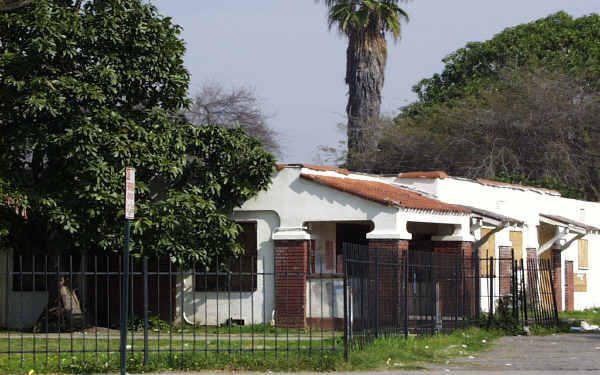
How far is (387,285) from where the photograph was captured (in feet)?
65.1

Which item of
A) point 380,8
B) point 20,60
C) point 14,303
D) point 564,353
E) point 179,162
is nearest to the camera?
point 564,353

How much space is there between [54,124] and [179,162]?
9.26 feet

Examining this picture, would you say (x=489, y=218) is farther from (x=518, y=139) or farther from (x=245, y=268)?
(x=518, y=139)

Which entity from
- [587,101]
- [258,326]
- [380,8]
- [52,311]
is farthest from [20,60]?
[587,101]

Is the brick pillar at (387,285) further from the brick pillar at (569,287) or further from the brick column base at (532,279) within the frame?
the brick pillar at (569,287)

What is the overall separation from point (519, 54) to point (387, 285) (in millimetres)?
34136

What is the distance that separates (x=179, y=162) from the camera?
75.6 feet

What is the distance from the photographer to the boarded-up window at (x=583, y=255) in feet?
117

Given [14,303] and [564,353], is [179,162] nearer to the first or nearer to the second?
[14,303]

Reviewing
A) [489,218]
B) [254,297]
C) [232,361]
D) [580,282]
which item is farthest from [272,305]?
[580,282]

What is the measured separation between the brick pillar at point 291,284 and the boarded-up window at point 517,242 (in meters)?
9.37

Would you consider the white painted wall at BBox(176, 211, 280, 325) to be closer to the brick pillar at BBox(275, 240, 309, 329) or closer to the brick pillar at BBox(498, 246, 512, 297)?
the brick pillar at BBox(275, 240, 309, 329)

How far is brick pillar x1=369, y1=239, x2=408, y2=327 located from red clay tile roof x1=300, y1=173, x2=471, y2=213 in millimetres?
3238

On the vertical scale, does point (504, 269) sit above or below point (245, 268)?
below
